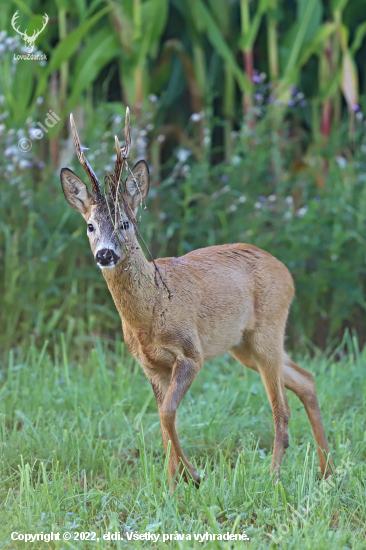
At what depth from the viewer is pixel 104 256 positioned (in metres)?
3.39

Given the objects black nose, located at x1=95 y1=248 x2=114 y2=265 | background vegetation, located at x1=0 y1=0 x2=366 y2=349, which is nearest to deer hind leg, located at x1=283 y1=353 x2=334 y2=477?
black nose, located at x1=95 y1=248 x2=114 y2=265

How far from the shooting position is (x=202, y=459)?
13.4 feet

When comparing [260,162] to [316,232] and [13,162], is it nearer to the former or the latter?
[316,232]

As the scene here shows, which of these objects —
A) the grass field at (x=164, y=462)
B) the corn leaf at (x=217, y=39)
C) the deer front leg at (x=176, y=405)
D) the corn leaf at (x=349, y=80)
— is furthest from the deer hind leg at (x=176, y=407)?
the corn leaf at (x=349, y=80)

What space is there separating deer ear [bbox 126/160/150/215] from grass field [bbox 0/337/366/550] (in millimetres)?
1161

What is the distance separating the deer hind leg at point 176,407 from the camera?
3.68m

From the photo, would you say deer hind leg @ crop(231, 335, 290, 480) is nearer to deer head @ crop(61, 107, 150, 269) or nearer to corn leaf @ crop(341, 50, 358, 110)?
deer head @ crop(61, 107, 150, 269)

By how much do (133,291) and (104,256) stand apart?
0.37 m

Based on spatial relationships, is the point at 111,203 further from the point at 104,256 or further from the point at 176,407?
the point at 176,407

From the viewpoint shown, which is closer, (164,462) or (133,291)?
(133,291)

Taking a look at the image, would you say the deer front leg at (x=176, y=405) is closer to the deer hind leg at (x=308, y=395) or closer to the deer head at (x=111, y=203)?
the deer head at (x=111, y=203)

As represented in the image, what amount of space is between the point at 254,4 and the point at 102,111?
256 centimetres

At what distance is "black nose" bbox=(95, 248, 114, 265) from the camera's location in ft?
11.1

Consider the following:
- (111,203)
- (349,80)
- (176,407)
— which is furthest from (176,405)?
(349,80)
